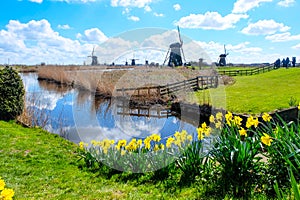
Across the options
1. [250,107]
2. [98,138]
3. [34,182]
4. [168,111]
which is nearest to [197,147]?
[34,182]

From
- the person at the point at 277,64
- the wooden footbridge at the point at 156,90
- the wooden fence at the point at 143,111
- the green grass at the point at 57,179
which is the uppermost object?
the person at the point at 277,64

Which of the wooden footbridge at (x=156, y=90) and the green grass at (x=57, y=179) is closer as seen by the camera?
the green grass at (x=57, y=179)

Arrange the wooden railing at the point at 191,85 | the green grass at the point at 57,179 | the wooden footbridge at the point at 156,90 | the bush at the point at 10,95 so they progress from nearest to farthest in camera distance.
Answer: the green grass at the point at 57,179
the bush at the point at 10,95
the wooden footbridge at the point at 156,90
the wooden railing at the point at 191,85

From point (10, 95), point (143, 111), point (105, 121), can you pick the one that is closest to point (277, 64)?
point (143, 111)

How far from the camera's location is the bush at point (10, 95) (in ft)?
29.5

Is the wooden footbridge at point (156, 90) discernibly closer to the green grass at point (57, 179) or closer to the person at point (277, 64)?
the green grass at point (57, 179)

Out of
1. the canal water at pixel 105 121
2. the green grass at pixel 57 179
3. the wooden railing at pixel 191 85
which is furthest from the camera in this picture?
the wooden railing at pixel 191 85

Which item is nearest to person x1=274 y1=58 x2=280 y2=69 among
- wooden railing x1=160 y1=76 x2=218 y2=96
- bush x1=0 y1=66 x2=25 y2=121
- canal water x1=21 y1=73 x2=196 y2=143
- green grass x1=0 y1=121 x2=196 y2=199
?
wooden railing x1=160 y1=76 x2=218 y2=96

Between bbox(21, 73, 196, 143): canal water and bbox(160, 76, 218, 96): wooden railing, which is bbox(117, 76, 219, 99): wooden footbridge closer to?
bbox(160, 76, 218, 96): wooden railing

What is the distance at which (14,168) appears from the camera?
4.85 m

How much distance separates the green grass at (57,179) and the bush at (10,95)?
2647 mm

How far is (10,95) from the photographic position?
908cm

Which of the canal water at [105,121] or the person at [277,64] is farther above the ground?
the person at [277,64]

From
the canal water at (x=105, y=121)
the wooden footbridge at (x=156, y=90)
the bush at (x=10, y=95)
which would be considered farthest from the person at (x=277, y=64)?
the bush at (x=10, y=95)
